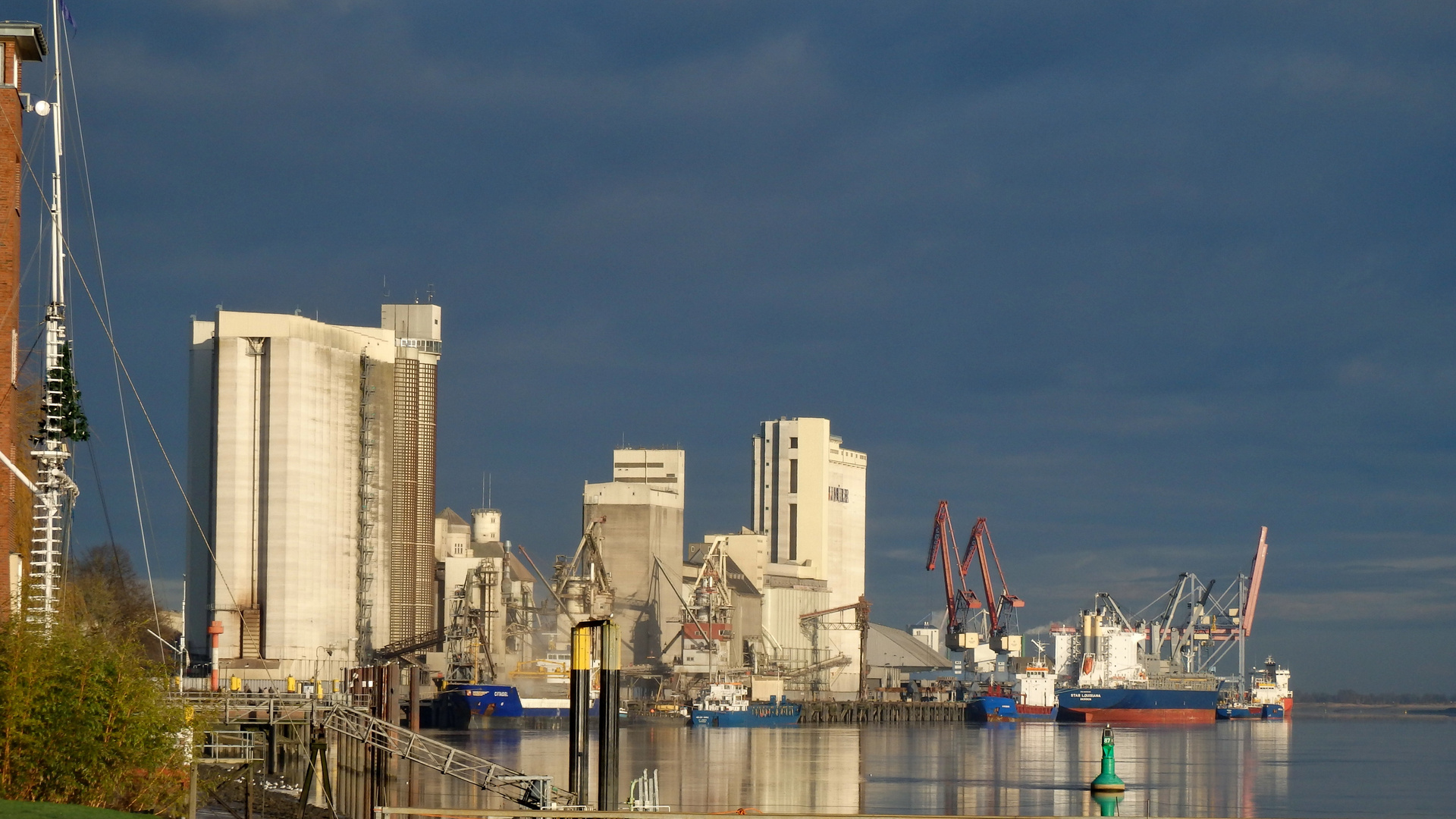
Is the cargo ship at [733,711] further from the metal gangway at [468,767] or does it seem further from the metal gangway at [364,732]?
the metal gangway at [468,767]

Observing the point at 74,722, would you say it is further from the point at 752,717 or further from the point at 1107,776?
the point at 752,717

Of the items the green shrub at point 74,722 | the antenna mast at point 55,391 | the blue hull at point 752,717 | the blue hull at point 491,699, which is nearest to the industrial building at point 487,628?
the blue hull at point 491,699

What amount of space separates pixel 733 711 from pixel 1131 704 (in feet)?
174

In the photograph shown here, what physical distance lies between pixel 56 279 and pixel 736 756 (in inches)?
2590

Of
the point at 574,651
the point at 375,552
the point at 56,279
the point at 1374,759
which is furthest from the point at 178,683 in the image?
the point at 375,552

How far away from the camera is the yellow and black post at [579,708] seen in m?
37.9

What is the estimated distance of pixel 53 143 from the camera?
46500mm

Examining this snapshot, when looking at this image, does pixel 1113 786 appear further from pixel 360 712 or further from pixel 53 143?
pixel 53 143

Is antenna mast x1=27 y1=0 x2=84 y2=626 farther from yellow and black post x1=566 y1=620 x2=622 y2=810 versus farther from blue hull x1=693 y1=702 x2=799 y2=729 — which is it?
blue hull x1=693 y1=702 x2=799 y2=729

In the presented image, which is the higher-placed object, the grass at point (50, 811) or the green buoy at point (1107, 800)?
the grass at point (50, 811)

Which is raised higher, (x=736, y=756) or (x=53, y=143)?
(x=53, y=143)

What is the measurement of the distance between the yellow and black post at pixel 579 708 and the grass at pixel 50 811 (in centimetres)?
1172

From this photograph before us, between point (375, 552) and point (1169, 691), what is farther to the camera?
point (1169, 691)

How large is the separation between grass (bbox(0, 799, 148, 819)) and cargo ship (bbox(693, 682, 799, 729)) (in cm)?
13737
